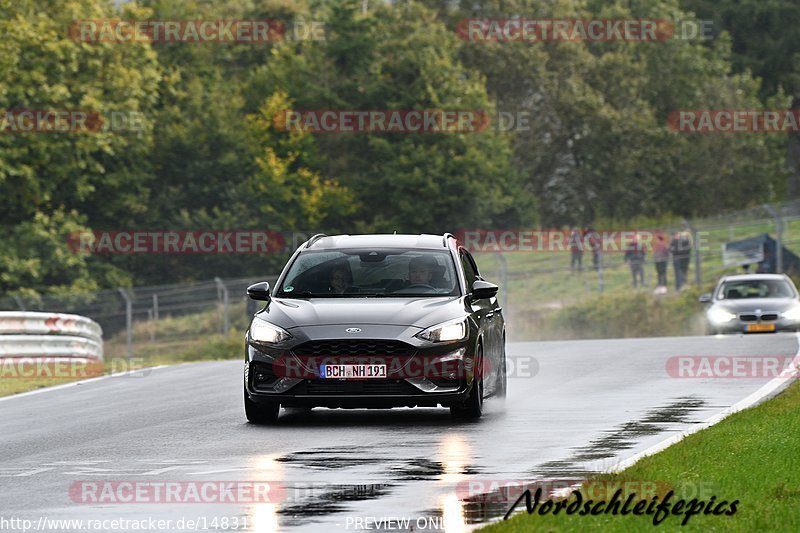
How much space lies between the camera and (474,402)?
15.9 meters

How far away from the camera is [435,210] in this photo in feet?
241

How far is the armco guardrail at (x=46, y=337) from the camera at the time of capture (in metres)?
26.5

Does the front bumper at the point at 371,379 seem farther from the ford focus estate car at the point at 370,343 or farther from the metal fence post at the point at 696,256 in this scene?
the metal fence post at the point at 696,256

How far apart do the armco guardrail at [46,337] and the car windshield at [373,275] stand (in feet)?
34.5

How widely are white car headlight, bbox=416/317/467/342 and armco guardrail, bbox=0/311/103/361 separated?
1218cm

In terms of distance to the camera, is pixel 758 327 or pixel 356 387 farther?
pixel 758 327

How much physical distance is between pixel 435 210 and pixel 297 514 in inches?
2512

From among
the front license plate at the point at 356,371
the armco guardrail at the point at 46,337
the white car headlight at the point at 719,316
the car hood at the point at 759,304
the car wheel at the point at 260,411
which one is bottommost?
the white car headlight at the point at 719,316

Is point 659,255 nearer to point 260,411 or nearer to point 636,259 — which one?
point 636,259

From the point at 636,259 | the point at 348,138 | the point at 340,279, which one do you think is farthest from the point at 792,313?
the point at 348,138

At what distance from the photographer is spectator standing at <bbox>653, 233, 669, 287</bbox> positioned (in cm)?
5041

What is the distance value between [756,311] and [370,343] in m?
19.6

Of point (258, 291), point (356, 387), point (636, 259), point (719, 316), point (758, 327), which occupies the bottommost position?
point (636, 259)

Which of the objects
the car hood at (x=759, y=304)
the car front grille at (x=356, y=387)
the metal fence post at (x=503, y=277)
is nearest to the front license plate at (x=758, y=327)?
the car hood at (x=759, y=304)
